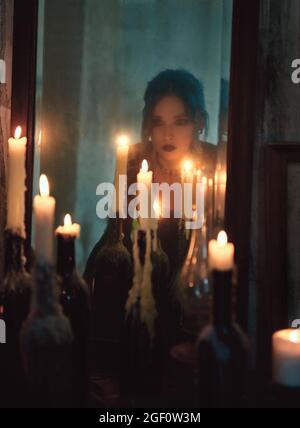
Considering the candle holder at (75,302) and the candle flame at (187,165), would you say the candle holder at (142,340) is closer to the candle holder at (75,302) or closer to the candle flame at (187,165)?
the candle holder at (75,302)

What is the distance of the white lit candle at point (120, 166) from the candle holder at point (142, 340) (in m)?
0.17

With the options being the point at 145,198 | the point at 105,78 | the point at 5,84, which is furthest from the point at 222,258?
the point at 5,84

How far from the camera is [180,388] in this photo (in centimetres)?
95

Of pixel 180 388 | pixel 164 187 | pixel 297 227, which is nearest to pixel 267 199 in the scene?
pixel 297 227

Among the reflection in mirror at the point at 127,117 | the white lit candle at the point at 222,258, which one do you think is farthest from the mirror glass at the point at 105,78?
the white lit candle at the point at 222,258

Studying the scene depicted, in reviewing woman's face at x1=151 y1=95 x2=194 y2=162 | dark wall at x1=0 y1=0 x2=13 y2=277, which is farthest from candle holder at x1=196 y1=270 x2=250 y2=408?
dark wall at x1=0 y1=0 x2=13 y2=277

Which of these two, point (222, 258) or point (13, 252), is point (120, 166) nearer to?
point (13, 252)

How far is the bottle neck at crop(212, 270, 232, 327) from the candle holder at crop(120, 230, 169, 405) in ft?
0.55

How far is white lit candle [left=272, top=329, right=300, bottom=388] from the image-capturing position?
916 mm

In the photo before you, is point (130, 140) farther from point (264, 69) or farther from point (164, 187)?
point (264, 69)

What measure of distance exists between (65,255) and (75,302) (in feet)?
0.25

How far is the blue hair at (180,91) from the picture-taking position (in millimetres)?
1089

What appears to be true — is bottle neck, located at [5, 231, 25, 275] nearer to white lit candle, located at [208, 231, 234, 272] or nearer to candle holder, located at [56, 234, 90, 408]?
candle holder, located at [56, 234, 90, 408]
